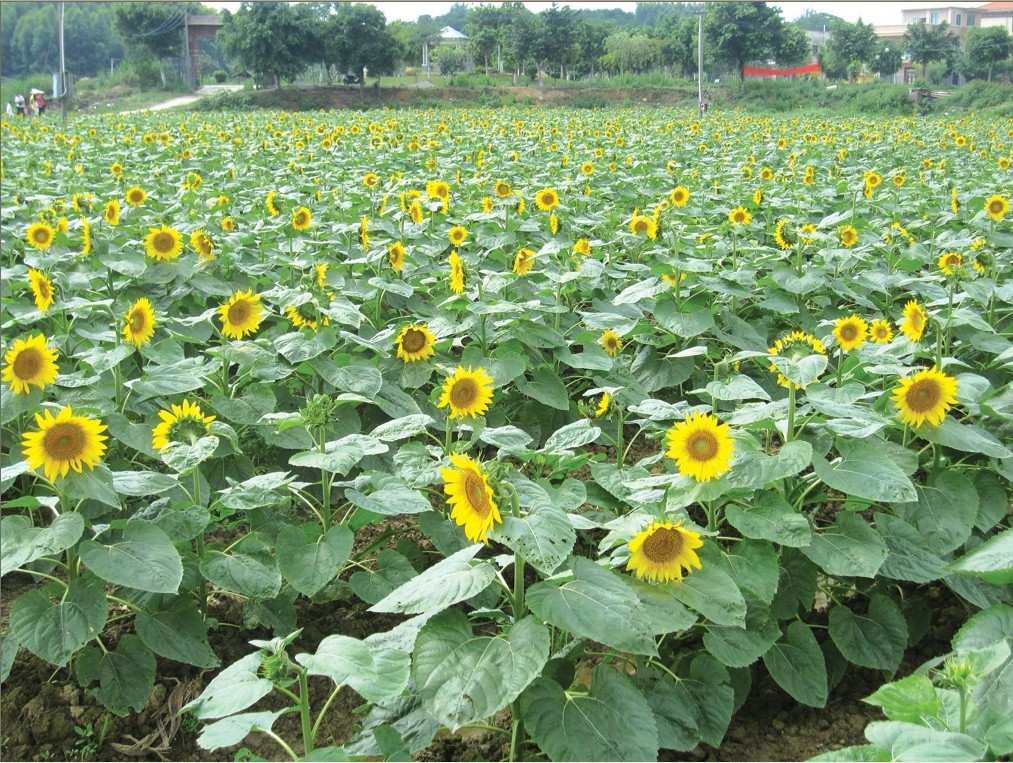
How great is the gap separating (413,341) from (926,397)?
1630mm

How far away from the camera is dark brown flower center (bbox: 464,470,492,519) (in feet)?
5.38

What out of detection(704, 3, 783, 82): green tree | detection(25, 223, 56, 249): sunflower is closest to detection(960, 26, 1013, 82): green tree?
detection(704, 3, 783, 82): green tree

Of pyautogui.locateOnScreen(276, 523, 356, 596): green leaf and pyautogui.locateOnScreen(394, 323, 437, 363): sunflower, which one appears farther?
pyautogui.locateOnScreen(394, 323, 437, 363): sunflower

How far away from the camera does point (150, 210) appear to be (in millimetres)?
6027

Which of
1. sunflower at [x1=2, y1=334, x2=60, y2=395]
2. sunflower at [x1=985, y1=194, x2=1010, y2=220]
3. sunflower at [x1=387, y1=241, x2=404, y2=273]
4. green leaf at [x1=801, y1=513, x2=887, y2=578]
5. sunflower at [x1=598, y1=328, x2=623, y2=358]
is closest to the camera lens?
green leaf at [x1=801, y1=513, x2=887, y2=578]

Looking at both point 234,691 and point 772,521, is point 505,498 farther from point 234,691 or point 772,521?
point 772,521

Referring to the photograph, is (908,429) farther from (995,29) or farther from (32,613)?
(995,29)

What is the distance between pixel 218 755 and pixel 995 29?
47.7 ft

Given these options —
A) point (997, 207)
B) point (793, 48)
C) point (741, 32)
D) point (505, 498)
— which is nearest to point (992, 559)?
point (505, 498)

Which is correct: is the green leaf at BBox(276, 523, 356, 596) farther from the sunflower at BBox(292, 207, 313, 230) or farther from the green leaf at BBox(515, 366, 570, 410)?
the sunflower at BBox(292, 207, 313, 230)

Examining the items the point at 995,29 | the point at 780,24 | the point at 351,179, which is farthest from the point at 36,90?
the point at 995,29

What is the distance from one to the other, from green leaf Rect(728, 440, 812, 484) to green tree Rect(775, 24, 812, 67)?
24384mm

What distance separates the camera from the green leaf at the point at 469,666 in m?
1.51

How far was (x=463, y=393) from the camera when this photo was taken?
7.98ft
